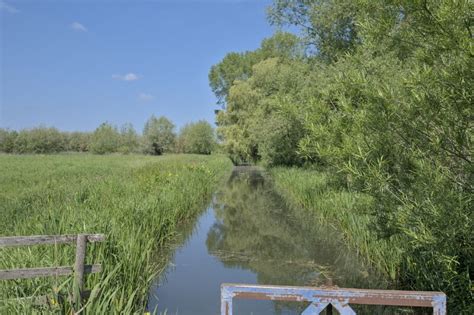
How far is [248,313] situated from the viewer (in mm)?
6070

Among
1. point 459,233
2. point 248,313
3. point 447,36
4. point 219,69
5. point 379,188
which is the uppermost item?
point 219,69

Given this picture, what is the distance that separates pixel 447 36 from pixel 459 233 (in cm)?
187

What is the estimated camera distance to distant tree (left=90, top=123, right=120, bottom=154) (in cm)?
7300

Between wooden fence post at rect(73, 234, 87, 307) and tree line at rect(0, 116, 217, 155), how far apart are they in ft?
222

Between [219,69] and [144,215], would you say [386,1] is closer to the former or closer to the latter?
[144,215]

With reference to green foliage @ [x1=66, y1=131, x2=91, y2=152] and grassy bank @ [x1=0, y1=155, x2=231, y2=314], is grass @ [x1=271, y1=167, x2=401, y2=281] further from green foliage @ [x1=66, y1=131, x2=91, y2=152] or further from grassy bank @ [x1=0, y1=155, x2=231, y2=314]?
green foliage @ [x1=66, y1=131, x2=91, y2=152]

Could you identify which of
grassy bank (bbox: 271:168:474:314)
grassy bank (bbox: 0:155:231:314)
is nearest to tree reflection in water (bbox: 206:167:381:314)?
grassy bank (bbox: 271:168:474:314)

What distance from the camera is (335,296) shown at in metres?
2.33

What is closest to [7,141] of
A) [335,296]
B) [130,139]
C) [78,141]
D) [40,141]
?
[40,141]

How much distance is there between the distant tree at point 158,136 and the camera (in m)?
76.7

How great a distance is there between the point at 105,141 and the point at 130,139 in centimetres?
683

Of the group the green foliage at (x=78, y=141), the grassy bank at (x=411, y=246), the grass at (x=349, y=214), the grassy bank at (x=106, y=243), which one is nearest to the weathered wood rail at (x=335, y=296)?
the grassy bank at (x=411, y=246)

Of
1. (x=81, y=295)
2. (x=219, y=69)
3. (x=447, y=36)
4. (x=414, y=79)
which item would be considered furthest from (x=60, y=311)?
(x=219, y=69)

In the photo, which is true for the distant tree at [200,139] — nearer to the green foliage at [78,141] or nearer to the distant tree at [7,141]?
the green foliage at [78,141]
